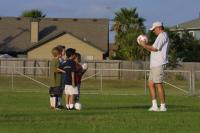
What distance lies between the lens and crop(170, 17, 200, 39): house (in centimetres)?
8119

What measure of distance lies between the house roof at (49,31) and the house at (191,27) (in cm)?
926

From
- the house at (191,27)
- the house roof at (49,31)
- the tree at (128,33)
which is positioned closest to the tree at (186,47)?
the tree at (128,33)

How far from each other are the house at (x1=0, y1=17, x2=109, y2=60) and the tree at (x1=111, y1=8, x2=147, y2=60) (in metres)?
1.71

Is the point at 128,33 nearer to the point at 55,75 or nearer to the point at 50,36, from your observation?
the point at 50,36

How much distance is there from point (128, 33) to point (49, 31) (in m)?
11.2

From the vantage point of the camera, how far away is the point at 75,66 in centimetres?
1638

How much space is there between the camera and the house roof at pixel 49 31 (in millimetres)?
76938

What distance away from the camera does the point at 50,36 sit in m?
76.1

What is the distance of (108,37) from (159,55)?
6481 centimetres

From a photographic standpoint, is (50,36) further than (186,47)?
Yes

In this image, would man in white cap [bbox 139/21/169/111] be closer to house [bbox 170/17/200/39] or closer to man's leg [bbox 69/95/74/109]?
man's leg [bbox 69/95/74/109]

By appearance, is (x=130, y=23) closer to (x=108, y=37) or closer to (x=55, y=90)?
(x=108, y=37)

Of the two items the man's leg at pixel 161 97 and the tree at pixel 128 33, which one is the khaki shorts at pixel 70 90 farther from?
the tree at pixel 128 33

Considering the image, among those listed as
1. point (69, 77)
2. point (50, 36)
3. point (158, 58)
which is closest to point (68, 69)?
point (69, 77)
